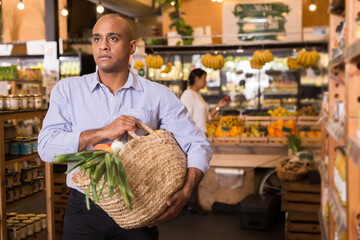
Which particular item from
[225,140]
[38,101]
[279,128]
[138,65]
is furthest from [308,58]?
[38,101]

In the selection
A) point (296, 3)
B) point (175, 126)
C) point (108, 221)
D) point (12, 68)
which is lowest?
point (108, 221)

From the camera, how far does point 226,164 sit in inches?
243

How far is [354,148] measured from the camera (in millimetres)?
1732

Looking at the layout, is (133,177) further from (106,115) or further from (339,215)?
(339,215)

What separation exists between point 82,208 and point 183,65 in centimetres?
644

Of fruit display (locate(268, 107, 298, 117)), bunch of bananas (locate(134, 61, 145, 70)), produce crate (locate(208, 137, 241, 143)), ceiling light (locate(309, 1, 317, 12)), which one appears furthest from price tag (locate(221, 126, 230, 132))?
ceiling light (locate(309, 1, 317, 12))

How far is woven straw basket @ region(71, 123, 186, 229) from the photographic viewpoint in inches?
66.9

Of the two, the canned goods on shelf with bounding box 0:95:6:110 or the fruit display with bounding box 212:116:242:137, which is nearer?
the canned goods on shelf with bounding box 0:95:6:110

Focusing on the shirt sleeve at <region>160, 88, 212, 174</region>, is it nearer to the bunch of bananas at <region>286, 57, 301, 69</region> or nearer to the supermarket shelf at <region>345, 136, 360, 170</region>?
the supermarket shelf at <region>345, 136, 360, 170</region>

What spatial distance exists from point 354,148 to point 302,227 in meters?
3.27

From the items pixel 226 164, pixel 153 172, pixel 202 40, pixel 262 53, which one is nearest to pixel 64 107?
pixel 153 172

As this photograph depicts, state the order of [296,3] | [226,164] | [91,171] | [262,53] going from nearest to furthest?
[91,171], [226,164], [262,53], [296,3]

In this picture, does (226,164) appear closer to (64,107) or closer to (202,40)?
(202,40)

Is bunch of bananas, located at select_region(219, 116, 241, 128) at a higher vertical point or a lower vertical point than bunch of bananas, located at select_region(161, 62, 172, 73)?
lower
